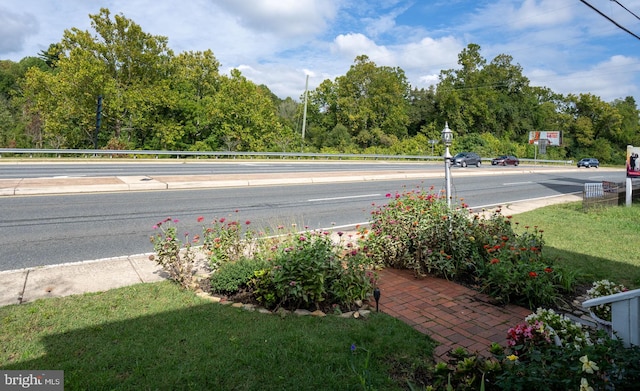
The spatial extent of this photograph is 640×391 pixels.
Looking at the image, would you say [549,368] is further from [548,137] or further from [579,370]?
[548,137]

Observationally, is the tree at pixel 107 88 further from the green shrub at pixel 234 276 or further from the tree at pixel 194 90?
the green shrub at pixel 234 276

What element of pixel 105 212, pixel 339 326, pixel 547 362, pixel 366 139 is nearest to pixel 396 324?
pixel 339 326

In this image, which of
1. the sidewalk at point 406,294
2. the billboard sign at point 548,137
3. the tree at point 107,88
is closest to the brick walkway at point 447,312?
the sidewalk at point 406,294

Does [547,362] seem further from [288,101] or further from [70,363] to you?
[288,101]

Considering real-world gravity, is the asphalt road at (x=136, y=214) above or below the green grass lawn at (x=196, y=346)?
above

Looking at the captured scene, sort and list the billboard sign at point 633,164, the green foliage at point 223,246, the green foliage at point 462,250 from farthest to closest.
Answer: the billboard sign at point 633,164, the green foliage at point 223,246, the green foliage at point 462,250

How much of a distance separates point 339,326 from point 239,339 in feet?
3.33

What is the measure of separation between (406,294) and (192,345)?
272cm

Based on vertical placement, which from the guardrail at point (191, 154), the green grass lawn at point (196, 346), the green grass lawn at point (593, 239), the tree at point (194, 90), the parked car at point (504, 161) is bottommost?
the green grass lawn at point (593, 239)

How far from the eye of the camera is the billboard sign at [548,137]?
→ 61.9 m

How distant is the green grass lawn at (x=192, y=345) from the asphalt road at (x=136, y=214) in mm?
2266

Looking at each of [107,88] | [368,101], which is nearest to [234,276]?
[107,88]

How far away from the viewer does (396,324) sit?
3945 mm

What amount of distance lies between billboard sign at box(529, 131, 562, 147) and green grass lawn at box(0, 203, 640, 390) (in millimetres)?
68684
